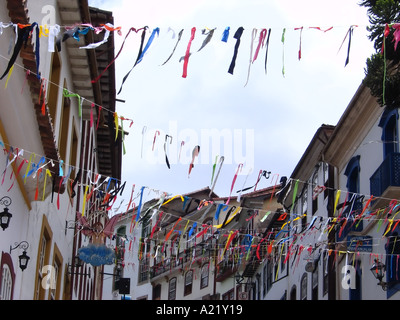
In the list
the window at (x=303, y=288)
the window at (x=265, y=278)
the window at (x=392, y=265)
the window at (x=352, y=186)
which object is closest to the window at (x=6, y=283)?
the window at (x=392, y=265)

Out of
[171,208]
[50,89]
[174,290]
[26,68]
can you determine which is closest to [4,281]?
[26,68]

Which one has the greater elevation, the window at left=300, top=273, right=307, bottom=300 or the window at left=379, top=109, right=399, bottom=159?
the window at left=379, top=109, right=399, bottom=159

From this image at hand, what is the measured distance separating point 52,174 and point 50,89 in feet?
11.0

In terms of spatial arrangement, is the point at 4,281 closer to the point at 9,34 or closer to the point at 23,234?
the point at 23,234

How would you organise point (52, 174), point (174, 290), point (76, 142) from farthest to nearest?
point (174, 290) < point (76, 142) < point (52, 174)

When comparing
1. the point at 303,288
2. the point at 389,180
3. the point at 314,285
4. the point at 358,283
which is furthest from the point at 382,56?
the point at 303,288

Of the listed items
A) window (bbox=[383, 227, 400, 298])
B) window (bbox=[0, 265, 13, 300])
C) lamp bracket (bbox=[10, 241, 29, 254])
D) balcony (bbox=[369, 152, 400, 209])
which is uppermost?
balcony (bbox=[369, 152, 400, 209])

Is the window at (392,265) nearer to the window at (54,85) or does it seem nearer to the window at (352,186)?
the window at (352,186)

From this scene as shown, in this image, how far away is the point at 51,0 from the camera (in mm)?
16641

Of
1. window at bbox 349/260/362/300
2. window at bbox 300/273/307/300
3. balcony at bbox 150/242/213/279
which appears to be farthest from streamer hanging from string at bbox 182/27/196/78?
balcony at bbox 150/242/213/279

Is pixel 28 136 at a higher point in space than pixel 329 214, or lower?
lower

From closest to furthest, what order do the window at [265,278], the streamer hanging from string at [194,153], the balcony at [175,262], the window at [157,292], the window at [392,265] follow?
the streamer hanging from string at [194,153], the window at [392,265], the window at [265,278], the balcony at [175,262], the window at [157,292]

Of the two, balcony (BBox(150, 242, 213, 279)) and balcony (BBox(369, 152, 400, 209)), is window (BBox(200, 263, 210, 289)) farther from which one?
balcony (BBox(369, 152, 400, 209))
